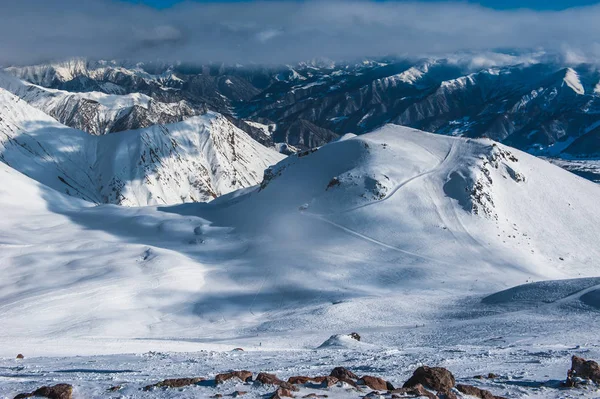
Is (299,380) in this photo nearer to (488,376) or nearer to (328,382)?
(328,382)

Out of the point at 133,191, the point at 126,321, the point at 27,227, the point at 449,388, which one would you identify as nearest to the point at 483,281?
the point at 126,321

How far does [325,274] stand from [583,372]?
31339 millimetres

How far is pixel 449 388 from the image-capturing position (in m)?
10.7

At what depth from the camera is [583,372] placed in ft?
39.1

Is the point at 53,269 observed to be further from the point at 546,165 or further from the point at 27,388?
the point at 546,165

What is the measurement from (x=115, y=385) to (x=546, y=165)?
60024mm

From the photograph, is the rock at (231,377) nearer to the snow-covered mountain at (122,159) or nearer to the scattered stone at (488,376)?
the scattered stone at (488,376)

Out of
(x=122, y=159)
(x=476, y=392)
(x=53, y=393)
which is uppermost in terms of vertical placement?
(x=122, y=159)

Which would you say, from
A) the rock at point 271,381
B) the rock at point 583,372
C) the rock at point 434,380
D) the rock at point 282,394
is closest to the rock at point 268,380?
the rock at point 271,381

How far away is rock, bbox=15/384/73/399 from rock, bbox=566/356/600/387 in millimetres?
8842

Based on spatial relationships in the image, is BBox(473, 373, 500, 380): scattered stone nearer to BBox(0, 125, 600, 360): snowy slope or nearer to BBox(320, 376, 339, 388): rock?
BBox(320, 376, 339, 388): rock

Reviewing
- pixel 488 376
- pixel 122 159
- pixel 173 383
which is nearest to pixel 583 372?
pixel 488 376

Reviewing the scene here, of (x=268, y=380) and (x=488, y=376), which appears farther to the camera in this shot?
(x=488, y=376)

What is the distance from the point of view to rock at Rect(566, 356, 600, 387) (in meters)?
11.8
